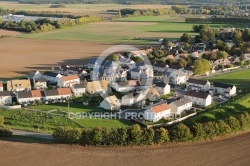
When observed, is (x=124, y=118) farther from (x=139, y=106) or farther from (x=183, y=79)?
(x=183, y=79)

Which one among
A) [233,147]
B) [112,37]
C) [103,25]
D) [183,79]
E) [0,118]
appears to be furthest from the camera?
[103,25]

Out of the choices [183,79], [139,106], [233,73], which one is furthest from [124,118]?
[233,73]

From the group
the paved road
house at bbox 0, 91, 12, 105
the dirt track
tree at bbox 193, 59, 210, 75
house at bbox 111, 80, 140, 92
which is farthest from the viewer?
tree at bbox 193, 59, 210, 75

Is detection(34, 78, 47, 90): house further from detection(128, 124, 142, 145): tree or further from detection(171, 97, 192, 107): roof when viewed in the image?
detection(128, 124, 142, 145): tree

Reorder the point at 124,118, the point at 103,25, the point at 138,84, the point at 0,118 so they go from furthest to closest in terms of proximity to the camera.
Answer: the point at 103,25 → the point at 138,84 → the point at 124,118 → the point at 0,118

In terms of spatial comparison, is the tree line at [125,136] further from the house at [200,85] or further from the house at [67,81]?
the house at [67,81]

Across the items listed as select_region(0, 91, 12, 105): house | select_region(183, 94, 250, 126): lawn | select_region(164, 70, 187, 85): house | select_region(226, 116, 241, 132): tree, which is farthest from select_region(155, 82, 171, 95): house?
select_region(0, 91, 12, 105): house

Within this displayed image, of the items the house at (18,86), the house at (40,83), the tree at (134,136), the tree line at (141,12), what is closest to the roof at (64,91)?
the house at (40,83)
